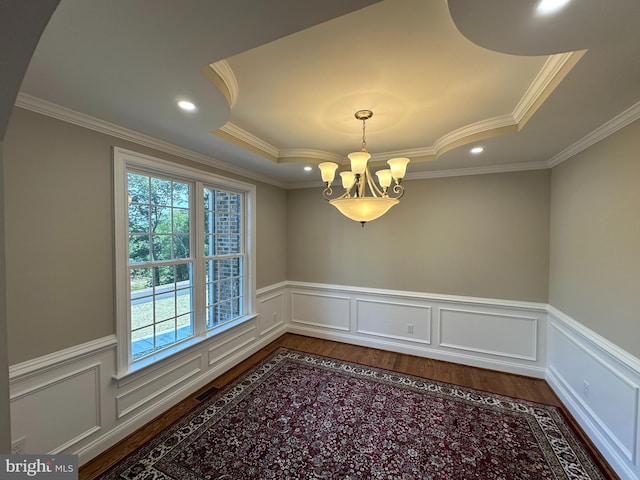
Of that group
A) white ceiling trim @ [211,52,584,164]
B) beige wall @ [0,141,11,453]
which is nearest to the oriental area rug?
beige wall @ [0,141,11,453]

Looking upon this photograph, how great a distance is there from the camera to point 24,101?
5.31ft

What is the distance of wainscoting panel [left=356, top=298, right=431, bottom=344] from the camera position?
11.9 ft

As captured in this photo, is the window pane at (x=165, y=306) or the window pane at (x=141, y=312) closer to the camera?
the window pane at (x=141, y=312)

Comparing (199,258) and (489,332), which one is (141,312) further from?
(489,332)

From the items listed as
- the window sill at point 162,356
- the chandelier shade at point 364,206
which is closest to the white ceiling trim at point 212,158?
the chandelier shade at point 364,206

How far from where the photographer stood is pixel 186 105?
5.75ft

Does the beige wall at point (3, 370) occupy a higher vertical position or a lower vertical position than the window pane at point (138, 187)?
lower

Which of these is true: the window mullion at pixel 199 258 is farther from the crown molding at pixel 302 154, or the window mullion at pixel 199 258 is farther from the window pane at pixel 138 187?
the crown molding at pixel 302 154

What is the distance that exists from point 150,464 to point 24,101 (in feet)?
8.31

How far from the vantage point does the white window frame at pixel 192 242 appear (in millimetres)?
2141

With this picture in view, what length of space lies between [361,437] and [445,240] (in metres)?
2.47

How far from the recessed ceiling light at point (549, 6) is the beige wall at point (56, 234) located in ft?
8.80

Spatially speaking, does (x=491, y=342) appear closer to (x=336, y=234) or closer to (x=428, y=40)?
(x=336, y=234)

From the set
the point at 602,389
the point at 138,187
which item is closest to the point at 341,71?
the point at 138,187
